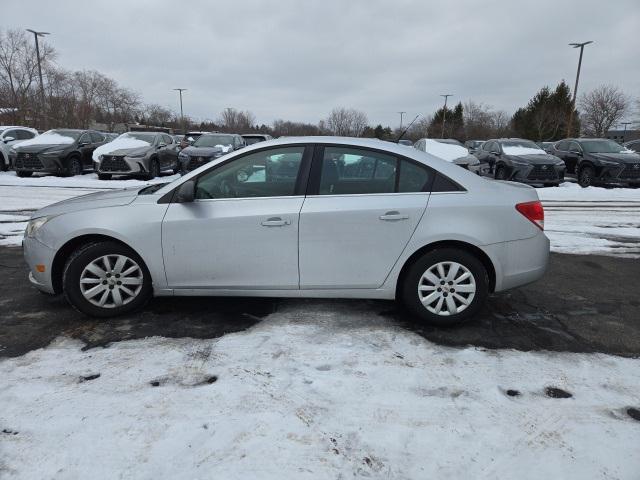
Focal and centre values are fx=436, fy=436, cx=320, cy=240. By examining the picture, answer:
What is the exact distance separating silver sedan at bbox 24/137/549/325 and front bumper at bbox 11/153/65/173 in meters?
12.6

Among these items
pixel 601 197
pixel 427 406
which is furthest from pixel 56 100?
pixel 427 406

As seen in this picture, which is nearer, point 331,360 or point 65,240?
point 331,360

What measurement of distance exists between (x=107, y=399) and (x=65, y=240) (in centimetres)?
164

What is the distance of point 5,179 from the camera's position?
14211 millimetres

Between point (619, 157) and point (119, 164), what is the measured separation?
15.8 meters

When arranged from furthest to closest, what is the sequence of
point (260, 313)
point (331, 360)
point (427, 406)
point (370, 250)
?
point (260, 313) < point (370, 250) < point (331, 360) < point (427, 406)

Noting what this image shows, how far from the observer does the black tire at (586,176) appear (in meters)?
14.0

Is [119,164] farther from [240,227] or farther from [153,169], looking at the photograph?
[240,227]

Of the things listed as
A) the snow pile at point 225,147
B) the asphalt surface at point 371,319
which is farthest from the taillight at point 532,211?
the snow pile at point 225,147

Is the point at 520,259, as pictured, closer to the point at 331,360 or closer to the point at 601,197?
the point at 331,360

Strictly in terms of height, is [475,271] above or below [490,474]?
above

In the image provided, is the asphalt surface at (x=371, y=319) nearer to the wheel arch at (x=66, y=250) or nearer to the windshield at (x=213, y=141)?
the wheel arch at (x=66, y=250)

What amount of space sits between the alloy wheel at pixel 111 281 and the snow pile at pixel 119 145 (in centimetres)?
1172

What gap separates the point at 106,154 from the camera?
1394 cm
